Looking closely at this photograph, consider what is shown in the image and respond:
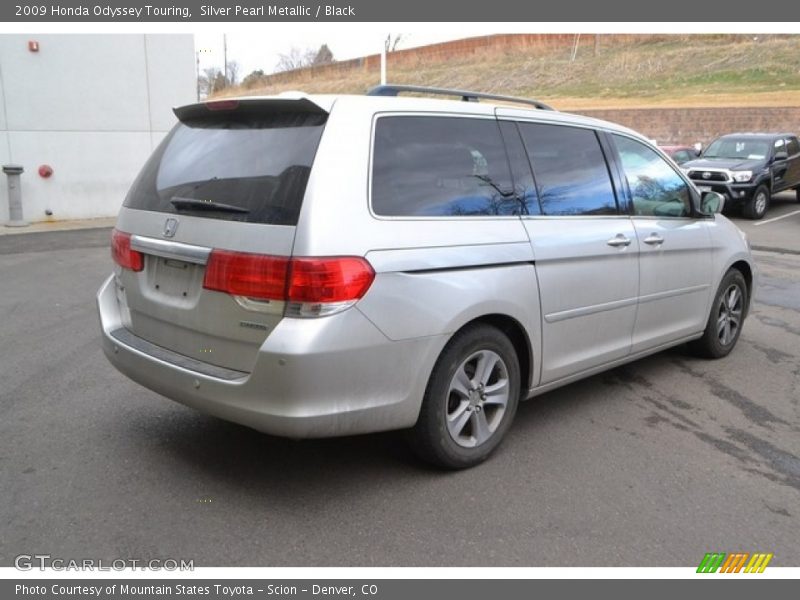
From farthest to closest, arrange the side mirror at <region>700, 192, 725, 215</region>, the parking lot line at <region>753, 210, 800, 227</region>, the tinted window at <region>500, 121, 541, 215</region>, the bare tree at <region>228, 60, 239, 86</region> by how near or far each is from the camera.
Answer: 1. the bare tree at <region>228, 60, 239, 86</region>
2. the parking lot line at <region>753, 210, 800, 227</region>
3. the side mirror at <region>700, 192, 725, 215</region>
4. the tinted window at <region>500, 121, 541, 215</region>

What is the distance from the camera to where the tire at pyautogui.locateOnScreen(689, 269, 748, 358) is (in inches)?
215

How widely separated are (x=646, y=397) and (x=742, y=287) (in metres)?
1.65

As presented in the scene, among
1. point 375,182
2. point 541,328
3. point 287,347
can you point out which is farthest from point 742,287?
point 287,347

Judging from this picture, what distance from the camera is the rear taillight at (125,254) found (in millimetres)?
3611

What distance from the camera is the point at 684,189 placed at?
5129 mm

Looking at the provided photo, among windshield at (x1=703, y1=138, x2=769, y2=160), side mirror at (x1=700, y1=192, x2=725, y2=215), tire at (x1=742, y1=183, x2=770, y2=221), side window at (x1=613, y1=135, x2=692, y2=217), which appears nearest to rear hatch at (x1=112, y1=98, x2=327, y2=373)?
side window at (x1=613, y1=135, x2=692, y2=217)

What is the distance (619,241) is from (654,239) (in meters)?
0.43

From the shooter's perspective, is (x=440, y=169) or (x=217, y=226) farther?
(x=440, y=169)

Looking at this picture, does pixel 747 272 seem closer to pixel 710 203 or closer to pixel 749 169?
pixel 710 203

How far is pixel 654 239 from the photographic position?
15.1 feet

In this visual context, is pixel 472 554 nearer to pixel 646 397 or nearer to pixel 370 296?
pixel 370 296

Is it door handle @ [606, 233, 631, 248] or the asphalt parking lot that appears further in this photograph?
door handle @ [606, 233, 631, 248]

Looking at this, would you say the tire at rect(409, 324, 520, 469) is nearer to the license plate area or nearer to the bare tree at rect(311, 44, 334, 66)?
the license plate area

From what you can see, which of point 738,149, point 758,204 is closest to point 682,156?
point 738,149
